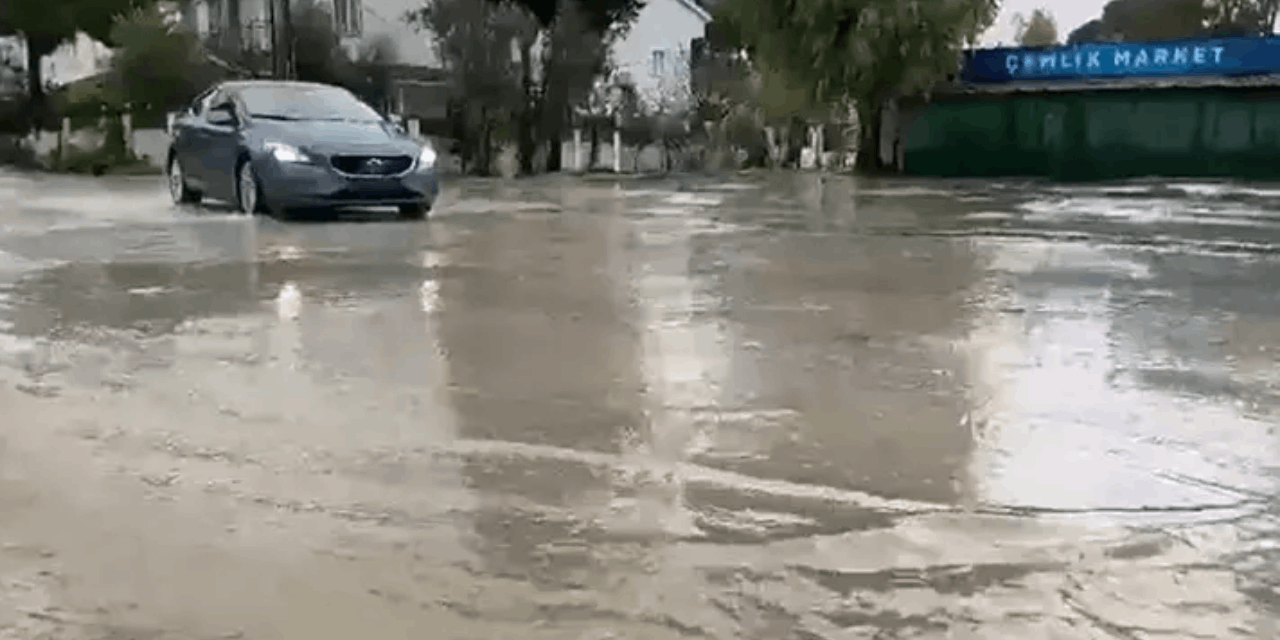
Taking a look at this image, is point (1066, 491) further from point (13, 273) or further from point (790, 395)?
point (13, 273)

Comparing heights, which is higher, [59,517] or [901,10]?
[901,10]

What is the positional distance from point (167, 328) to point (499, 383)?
90.8 inches

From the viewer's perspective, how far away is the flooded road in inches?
134

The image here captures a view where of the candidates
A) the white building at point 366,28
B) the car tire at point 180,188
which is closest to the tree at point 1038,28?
the white building at point 366,28

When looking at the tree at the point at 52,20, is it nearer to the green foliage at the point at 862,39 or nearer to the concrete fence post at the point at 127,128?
the concrete fence post at the point at 127,128

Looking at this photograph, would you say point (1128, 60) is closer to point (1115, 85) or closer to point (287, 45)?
point (1115, 85)

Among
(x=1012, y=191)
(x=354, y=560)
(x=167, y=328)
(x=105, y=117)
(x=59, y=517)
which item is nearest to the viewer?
(x=354, y=560)

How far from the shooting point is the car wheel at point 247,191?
15492 millimetres

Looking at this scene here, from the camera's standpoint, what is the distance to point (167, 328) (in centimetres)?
748

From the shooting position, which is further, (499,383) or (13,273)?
(13,273)

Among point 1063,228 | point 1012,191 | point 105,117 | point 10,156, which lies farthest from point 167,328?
point 10,156

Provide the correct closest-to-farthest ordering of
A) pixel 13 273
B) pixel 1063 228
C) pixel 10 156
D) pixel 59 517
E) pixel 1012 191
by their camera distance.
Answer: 1. pixel 59 517
2. pixel 13 273
3. pixel 1063 228
4. pixel 1012 191
5. pixel 10 156

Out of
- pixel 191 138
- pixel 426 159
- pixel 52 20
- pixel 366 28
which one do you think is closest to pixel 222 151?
pixel 191 138

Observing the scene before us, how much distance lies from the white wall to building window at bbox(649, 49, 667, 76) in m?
0.07
